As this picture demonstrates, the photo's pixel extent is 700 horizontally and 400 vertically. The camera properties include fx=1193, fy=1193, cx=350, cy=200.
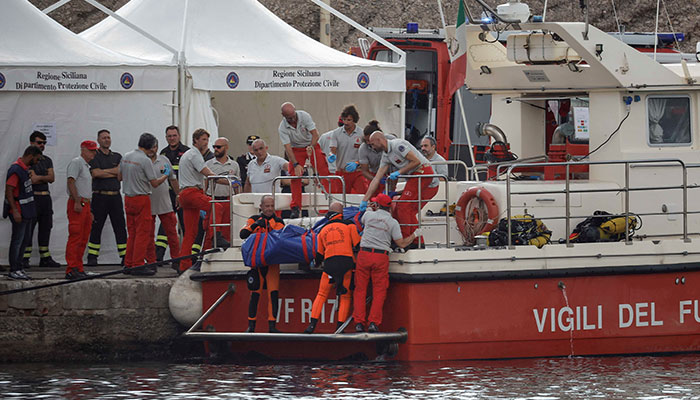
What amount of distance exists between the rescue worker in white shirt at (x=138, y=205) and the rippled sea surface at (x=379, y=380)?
4.83 ft

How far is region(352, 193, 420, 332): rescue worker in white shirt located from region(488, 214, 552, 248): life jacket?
0.91 metres

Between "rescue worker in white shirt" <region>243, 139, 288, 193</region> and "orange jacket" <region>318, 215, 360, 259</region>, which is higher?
"rescue worker in white shirt" <region>243, 139, 288, 193</region>

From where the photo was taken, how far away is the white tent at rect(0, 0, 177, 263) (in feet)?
45.0

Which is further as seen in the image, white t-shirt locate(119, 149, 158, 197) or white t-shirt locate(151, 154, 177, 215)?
white t-shirt locate(151, 154, 177, 215)

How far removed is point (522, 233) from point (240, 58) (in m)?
5.25

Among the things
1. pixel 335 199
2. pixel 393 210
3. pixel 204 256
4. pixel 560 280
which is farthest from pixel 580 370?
pixel 204 256

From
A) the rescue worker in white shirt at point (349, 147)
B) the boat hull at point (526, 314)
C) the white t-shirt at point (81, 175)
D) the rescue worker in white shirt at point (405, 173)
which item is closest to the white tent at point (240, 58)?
the white t-shirt at point (81, 175)

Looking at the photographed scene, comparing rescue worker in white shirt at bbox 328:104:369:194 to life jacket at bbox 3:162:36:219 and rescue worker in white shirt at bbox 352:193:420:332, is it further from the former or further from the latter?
life jacket at bbox 3:162:36:219

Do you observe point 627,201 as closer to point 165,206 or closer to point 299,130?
point 299,130

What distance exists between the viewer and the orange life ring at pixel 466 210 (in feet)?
36.8

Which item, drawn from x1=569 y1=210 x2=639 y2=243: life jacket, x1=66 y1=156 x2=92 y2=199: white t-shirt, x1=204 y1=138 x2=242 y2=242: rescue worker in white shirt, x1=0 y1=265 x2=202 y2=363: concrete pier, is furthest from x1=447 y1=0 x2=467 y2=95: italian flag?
x1=66 y1=156 x2=92 y2=199: white t-shirt

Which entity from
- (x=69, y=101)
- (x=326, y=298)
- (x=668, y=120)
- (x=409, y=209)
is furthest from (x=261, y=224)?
(x=668, y=120)

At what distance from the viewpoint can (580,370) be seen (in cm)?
1037

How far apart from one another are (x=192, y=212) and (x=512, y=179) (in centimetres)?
337
